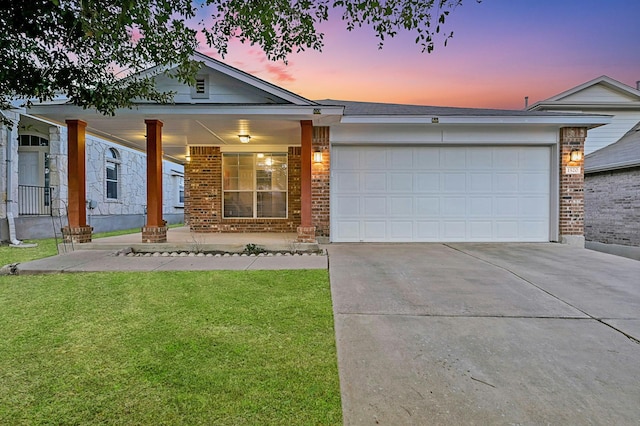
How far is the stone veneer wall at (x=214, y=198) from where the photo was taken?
1048 cm

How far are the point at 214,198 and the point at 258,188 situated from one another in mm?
1486

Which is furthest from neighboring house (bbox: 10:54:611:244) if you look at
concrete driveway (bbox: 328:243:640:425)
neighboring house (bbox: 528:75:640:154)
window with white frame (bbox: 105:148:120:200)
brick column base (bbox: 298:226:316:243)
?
neighboring house (bbox: 528:75:640:154)

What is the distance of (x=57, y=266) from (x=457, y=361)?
6467 millimetres

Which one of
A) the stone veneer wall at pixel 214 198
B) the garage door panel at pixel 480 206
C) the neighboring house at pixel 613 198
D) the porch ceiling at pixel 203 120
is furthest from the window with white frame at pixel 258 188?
the neighboring house at pixel 613 198

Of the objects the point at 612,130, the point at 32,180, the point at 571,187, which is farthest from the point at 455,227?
the point at 32,180

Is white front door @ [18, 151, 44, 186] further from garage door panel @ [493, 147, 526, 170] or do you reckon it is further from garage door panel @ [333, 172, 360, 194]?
garage door panel @ [493, 147, 526, 170]

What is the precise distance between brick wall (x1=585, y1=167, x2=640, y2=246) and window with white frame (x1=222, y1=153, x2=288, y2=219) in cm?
1034

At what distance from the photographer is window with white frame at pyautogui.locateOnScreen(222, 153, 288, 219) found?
1052cm

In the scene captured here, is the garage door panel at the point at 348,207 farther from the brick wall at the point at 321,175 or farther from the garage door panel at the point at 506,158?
the garage door panel at the point at 506,158

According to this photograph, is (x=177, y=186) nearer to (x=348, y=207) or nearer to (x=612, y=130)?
(x=348, y=207)

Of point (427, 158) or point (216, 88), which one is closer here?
point (216, 88)

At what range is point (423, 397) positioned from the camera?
2010 millimetres

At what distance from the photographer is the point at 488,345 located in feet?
8.91

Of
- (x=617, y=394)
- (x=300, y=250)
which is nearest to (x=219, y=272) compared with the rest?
(x=300, y=250)
